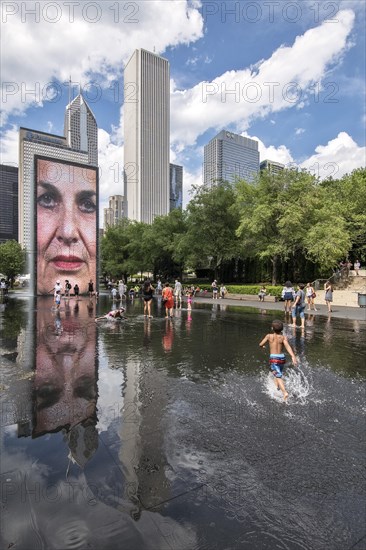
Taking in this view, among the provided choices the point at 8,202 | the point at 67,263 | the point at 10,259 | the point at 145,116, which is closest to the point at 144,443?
the point at 67,263

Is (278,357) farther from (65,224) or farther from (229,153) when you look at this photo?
(229,153)

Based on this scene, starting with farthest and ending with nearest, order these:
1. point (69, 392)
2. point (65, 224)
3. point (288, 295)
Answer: point (65, 224), point (288, 295), point (69, 392)

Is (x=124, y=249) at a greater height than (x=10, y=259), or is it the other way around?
(x=124, y=249)

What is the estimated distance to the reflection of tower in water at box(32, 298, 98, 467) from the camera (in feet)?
14.0

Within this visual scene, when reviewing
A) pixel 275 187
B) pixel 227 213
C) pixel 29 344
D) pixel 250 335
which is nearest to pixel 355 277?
pixel 275 187

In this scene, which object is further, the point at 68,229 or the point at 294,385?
the point at 68,229

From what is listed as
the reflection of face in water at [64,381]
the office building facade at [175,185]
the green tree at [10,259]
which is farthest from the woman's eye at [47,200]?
the office building facade at [175,185]

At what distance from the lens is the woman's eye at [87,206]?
1505 inches

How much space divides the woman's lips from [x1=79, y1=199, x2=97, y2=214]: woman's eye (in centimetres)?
552

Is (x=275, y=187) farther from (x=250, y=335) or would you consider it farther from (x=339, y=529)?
(x=339, y=529)

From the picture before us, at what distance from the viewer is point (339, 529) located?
9.16ft

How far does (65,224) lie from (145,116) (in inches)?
1902

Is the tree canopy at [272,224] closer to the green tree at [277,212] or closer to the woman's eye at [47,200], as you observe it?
the green tree at [277,212]

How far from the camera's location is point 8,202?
144250 millimetres
